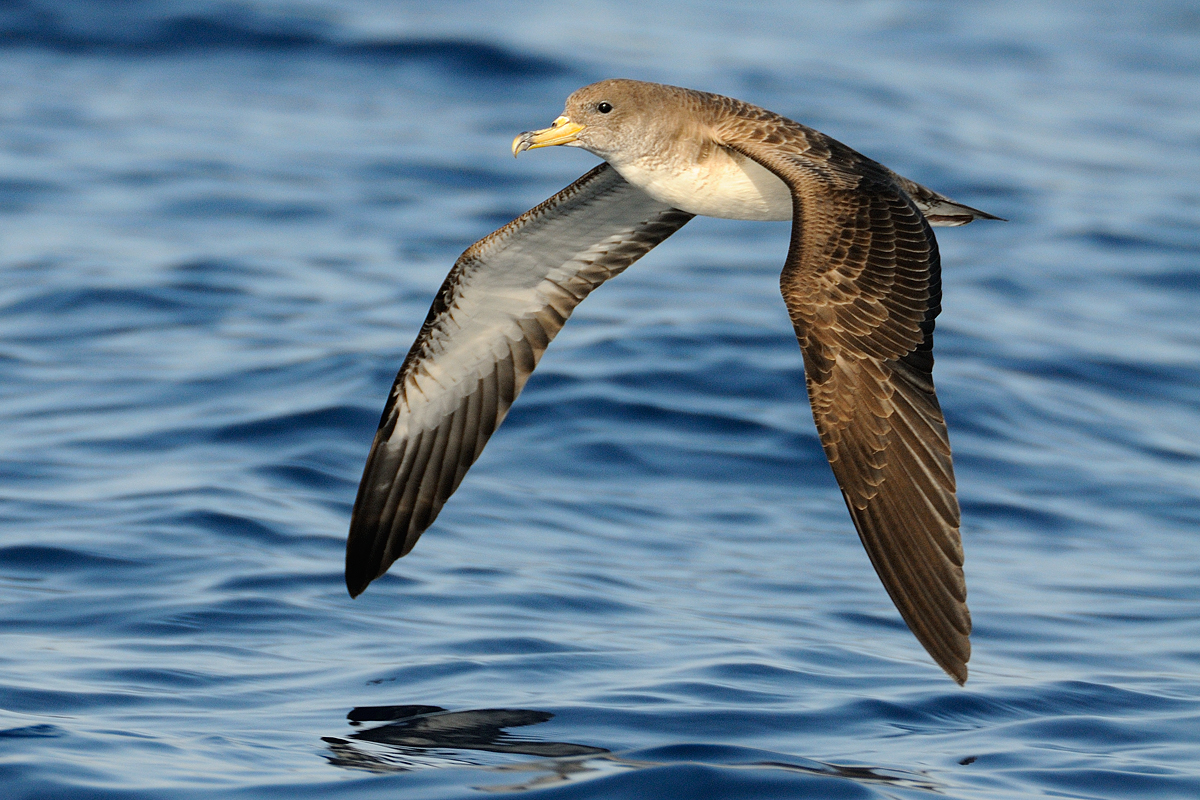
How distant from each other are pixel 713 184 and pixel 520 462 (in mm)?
3300

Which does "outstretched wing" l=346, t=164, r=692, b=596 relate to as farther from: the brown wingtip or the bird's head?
the brown wingtip

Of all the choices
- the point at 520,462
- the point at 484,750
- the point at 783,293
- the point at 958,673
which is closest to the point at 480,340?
the point at 520,462

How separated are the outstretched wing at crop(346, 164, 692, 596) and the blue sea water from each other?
1.57ft

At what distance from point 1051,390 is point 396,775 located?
7670 millimetres

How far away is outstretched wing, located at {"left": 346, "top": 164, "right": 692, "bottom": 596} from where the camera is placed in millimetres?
8102

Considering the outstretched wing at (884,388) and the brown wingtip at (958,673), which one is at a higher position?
the outstretched wing at (884,388)

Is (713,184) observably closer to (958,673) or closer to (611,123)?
(611,123)

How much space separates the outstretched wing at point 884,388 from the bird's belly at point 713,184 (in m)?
1.07

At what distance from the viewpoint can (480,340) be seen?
332 inches

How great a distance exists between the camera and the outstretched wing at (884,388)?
600 centimetres

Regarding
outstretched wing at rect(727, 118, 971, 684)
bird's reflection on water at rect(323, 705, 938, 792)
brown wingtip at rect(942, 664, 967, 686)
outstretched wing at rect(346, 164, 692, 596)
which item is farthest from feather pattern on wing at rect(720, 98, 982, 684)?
outstretched wing at rect(346, 164, 692, 596)

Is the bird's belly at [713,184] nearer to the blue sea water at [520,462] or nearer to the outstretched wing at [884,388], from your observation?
the outstretched wing at [884,388]

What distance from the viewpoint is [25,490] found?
9094 mm

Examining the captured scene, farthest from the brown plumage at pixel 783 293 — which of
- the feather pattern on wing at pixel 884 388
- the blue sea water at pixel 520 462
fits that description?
the blue sea water at pixel 520 462
